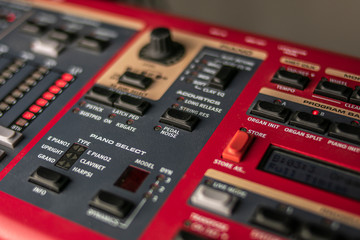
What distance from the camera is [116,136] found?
0.94 metres

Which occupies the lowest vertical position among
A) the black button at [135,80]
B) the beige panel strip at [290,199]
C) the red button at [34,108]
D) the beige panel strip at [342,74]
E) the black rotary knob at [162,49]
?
the red button at [34,108]

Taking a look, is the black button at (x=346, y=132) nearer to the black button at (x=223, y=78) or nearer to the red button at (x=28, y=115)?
the black button at (x=223, y=78)

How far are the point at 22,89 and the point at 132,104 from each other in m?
0.29

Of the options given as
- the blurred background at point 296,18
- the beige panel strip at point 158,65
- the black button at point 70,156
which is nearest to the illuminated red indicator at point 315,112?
the beige panel strip at point 158,65

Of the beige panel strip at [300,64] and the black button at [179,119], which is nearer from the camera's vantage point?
the black button at [179,119]

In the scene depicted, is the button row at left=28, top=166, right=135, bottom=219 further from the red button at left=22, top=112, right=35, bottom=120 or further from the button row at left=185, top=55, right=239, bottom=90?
the button row at left=185, top=55, right=239, bottom=90

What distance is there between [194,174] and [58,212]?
26cm

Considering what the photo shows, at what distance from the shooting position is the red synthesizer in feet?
2.55

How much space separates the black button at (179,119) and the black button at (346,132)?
0.90ft

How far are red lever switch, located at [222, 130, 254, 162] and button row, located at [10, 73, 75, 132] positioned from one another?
0.45 meters

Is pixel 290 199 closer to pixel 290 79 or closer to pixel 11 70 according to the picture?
pixel 290 79

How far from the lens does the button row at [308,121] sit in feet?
2.80

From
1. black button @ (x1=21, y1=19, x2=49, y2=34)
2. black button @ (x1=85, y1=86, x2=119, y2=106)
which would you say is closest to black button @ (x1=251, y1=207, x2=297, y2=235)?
black button @ (x1=85, y1=86, x2=119, y2=106)

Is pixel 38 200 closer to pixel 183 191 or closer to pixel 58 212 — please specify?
pixel 58 212
